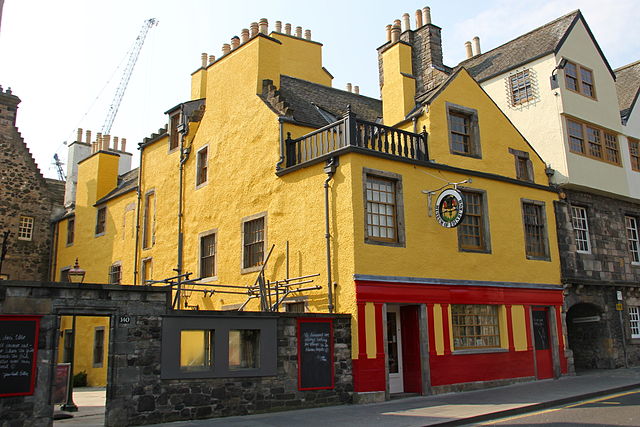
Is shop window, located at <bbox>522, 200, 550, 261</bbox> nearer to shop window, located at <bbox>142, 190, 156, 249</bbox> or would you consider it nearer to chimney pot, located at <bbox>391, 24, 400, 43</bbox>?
chimney pot, located at <bbox>391, 24, 400, 43</bbox>

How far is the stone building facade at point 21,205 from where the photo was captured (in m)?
29.8

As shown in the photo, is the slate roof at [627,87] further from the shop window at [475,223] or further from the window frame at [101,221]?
the window frame at [101,221]

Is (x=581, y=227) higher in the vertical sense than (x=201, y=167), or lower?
lower

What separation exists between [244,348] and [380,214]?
531cm

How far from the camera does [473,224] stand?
61.1 ft

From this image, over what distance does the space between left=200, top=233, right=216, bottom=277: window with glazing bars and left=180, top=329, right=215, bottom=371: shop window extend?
24.0 ft

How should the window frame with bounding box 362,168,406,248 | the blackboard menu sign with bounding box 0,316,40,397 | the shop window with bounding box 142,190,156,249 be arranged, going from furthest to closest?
the shop window with bounding box 142,190,156,249 → the window frame with bounding box 362,168,406,248 → the blackboard menu sign with bounding box 0,316,40,397

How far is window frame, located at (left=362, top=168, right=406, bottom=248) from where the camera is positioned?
Result: 16.0 m

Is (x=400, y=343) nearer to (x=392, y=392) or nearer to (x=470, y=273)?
(x=392, y=392)

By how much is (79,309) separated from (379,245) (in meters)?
7.58

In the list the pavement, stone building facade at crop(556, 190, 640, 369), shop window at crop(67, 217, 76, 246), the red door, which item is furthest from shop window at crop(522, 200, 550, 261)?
shop window at crop(67, 217, 76, 246)

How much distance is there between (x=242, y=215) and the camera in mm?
19594

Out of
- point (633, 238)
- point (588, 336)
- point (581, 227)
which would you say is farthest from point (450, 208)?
point (633, 238)

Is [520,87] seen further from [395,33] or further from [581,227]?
[581,227]
